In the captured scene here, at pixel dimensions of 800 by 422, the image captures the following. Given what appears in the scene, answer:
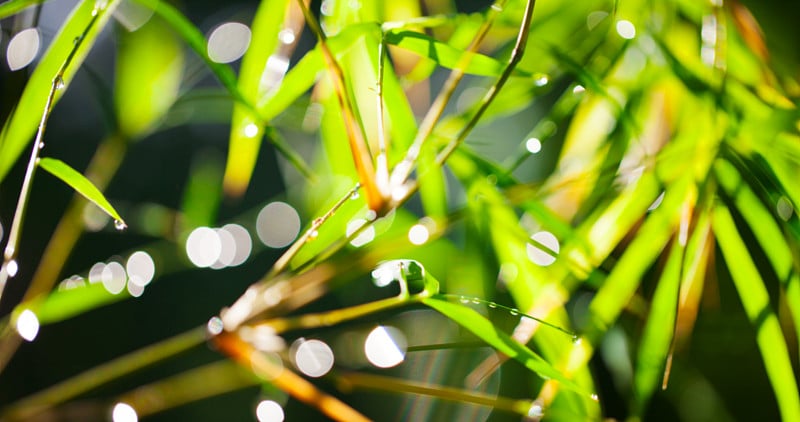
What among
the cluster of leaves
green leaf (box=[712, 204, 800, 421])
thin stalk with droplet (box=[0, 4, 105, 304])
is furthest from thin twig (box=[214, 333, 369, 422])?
green leaf (box=[712, 204, 800, 421])

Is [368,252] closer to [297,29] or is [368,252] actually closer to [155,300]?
[297,29]

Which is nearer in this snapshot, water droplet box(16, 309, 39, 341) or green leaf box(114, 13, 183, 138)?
water droplet box(16, 309, 39, 341)

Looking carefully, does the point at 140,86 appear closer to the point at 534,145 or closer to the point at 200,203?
the point at 200,203

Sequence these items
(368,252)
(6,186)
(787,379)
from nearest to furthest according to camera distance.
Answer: (787,379) < (368,252) < (6,186)

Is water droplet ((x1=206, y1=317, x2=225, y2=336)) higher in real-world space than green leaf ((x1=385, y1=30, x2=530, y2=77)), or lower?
lower

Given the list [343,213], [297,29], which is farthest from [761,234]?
[297,29]

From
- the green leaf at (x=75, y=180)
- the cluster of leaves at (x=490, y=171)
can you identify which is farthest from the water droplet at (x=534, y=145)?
the green leaf at (x=75, y=180)

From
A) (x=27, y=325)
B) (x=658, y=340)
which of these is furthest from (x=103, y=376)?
(x=658, y=340)

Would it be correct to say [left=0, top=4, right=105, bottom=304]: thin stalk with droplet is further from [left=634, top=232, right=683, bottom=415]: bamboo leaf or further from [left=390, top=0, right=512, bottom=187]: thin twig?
[left=634, top=232, right=683, bottom=415]: bamboo leaf

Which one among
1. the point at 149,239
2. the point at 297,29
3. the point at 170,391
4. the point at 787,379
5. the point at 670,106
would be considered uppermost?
the point at 149,239
